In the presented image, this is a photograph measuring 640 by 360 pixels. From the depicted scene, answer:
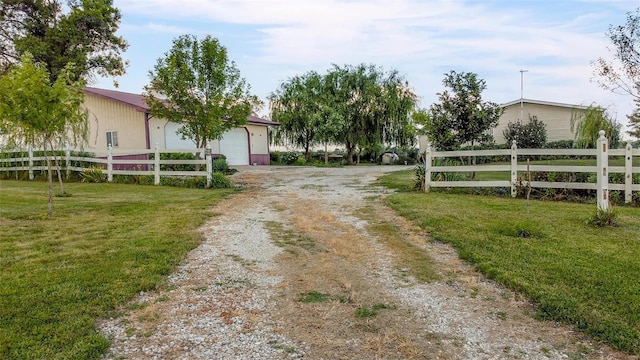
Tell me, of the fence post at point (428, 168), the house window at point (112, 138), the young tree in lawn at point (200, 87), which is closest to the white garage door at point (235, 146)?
the house window at point (112, 138)

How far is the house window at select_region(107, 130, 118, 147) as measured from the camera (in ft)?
61.7

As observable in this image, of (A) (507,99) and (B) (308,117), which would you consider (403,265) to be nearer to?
(B) (308,117)

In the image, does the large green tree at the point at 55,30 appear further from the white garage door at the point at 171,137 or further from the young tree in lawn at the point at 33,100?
the young tree in lawn at the point at 33,100

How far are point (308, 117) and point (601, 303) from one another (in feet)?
76.3

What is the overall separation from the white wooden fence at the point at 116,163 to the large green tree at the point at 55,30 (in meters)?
7.02

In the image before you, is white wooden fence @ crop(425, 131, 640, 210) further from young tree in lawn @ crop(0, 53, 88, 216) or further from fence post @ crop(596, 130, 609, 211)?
young tree in lawn @ crop(0, 53, 88, 216)

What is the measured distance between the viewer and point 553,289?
3635mm

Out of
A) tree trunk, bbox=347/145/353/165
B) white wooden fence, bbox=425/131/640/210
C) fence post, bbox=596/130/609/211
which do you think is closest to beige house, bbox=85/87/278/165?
tree trunk, bbox=347/145/353/165

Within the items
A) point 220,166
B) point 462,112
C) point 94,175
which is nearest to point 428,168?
point 462,112

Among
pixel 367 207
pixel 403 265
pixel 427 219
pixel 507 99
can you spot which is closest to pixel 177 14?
pixel 367 207

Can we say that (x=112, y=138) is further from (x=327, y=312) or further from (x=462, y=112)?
(x=327, y=312)

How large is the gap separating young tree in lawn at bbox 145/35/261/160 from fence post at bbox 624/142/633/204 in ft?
36.1

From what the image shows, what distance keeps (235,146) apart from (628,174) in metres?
18.5

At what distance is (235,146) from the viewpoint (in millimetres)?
22906
